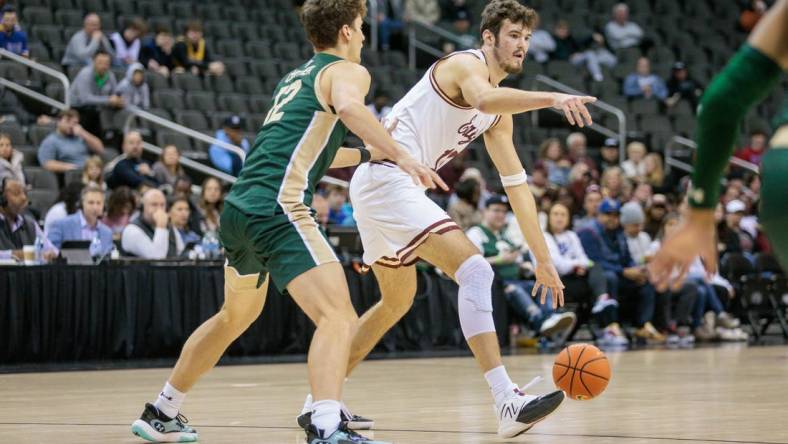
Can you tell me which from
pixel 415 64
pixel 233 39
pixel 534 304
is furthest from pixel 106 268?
pixel 415 64

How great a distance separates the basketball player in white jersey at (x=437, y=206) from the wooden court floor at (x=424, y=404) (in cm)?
47

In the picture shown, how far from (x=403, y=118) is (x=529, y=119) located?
14.8 m

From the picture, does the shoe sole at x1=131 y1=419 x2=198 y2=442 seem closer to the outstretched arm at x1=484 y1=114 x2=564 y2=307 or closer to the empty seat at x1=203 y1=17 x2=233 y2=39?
the outstretched arm at x1=484 y1=114 x2=564 y2=307

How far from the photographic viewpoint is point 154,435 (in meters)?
5.24

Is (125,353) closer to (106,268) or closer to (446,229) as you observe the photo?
(106,268)

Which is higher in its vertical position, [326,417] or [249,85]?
[326,417]

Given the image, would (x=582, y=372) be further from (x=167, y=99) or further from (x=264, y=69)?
(x=264, y=69)

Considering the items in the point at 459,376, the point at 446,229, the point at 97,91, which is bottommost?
the point at 459,376

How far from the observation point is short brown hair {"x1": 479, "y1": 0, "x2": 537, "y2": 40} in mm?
5984

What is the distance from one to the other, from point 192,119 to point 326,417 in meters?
12.2

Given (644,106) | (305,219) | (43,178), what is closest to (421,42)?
(644,106)

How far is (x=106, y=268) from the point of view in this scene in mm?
10562

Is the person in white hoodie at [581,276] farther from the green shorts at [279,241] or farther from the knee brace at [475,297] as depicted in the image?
the green shorts at [279,241]

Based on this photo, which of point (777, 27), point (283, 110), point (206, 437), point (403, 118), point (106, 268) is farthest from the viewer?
point (106, 268)
